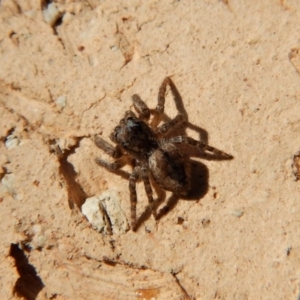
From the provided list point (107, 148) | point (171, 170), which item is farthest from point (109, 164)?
point (171, 170)

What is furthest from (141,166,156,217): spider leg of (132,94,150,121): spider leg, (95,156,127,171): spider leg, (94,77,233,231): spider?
(132,94,150,121): spider leg

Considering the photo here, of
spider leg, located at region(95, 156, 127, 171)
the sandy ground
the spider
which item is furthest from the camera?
spider leg, located at region(95, 156, 127, 171)

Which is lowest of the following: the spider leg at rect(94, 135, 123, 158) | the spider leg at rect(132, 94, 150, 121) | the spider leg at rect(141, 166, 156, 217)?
the spider leg at rect(141, 166, 156, 217)

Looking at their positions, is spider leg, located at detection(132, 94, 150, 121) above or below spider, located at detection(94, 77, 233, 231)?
above

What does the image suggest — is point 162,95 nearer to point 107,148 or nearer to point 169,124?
point 169,124

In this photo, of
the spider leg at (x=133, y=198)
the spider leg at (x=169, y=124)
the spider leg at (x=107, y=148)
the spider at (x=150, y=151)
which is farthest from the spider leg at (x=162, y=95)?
the spider leg at (x=133, y=198)

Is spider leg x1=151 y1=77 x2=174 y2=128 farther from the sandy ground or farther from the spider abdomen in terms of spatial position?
the spider abdomen
